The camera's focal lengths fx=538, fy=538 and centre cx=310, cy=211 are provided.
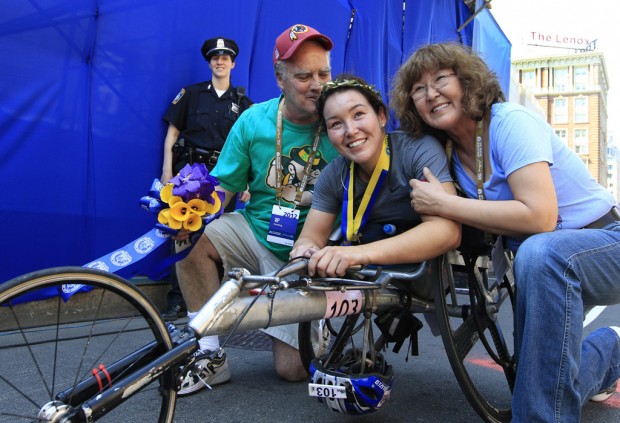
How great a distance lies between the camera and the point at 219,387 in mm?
2574

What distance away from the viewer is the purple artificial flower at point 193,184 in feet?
6.45

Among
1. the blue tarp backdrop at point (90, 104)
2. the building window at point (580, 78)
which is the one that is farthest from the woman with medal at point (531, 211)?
the building window at point (580, 78)

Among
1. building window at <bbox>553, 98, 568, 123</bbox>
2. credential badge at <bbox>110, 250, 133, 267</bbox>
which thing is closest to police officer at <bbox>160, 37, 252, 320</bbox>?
credential badge at <bbox>110, 250, 133, 267</bbox>

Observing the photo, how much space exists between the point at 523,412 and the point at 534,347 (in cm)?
20

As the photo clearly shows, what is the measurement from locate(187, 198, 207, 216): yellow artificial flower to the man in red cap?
0.59 metres

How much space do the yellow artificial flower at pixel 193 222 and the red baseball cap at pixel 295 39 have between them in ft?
3.23

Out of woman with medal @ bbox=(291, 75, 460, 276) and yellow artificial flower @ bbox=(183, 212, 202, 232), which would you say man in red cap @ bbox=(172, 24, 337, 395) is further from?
yellow artificial flower @ bbox=(183, 212, 202, 232)

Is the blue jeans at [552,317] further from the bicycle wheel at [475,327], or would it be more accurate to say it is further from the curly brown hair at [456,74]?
the curly brown hair at [456,74]

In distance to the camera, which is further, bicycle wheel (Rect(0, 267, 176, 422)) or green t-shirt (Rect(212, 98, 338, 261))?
green t-shirt (Rect(212, 98, 338, 261))

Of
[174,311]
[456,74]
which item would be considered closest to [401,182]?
[456,74]

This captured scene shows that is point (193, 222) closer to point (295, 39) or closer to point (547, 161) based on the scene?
point (295, 39)

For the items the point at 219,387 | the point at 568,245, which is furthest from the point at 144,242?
the point at 568,245

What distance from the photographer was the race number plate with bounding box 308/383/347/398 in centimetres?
178

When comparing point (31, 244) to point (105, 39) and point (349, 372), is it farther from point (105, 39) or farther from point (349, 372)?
point (349, 372)
